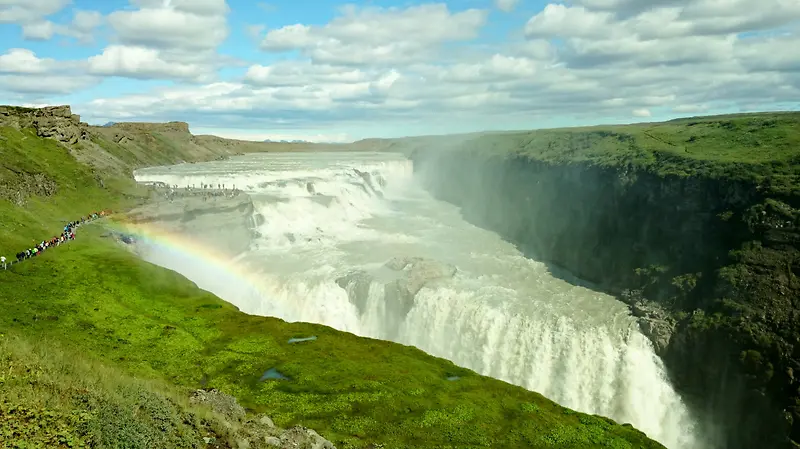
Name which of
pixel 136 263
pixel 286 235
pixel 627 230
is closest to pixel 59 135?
pixel 286 235

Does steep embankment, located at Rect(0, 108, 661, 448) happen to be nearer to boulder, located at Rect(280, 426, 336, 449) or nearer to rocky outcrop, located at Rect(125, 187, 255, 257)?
boulder, located at Rect(280, 426, 336, 449)

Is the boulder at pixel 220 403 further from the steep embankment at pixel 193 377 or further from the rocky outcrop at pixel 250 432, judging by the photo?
the steep embankment at pixel 193 377

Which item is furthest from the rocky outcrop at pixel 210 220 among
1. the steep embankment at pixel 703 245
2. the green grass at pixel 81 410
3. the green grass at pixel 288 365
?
the green grass at pixel 81 410

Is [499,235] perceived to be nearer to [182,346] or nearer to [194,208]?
[194,208]

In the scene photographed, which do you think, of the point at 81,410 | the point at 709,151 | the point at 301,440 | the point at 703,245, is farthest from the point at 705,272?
the point at 81,410

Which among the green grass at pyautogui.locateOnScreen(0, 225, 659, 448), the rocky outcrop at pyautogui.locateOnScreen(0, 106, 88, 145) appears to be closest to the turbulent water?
the green grass at pyautogui.locateOnScreen(0, 225, 659, 448)

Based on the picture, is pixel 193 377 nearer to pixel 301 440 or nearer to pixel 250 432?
pixel 301 440
